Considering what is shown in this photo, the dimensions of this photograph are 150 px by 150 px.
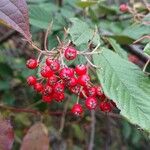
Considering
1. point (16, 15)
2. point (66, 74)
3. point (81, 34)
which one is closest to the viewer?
point (16, 15)

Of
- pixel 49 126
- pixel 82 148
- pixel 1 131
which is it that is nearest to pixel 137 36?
pixel 1 131

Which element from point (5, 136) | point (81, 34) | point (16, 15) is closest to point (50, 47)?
point (81, 34)

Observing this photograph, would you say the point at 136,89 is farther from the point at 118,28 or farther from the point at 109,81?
the point at 118,28

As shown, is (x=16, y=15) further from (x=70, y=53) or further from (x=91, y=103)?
(x=91, y=103)

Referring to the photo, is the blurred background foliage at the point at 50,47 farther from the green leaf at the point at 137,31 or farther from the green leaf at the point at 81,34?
the green leaf at the point at 81,34

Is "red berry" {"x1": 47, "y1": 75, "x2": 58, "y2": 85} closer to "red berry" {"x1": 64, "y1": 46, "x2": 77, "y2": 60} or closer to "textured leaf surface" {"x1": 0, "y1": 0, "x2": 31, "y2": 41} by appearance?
"red berry" {"x1": 64, "y1": 46, "x2": 77, "y2": 60}

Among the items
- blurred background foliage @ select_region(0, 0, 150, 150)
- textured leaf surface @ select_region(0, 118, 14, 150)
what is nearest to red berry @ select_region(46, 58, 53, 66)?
textured leaf surface @ select_region(0, 118, 14, 150)
